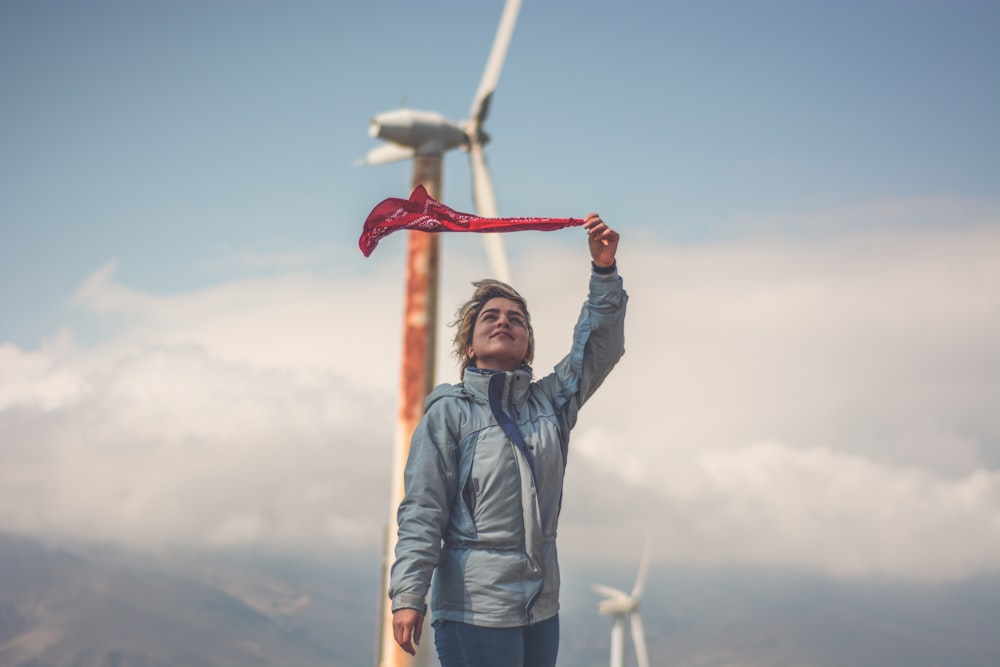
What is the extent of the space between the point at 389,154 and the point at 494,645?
21.6 metres

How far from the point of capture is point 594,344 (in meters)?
5.48

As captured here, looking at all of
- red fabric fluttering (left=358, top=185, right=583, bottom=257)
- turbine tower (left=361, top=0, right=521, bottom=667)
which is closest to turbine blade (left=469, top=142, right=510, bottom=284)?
turbine tower (left=361, top=0, right=521, bottom=667)

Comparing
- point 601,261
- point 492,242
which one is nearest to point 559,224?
point 601,261

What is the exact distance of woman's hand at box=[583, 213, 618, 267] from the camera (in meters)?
A: 5.29

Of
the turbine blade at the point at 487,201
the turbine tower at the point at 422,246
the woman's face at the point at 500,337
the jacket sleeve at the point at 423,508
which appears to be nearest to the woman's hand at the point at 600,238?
the woman's face at the point at 500,337

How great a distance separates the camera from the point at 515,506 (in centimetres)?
500

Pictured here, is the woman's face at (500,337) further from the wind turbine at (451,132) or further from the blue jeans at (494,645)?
the wind turbine at (451,132)

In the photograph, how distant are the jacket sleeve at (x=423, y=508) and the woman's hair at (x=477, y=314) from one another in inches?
18.7

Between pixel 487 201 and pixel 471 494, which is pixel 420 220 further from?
pixel 487 201

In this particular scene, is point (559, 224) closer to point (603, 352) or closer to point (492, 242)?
point (603, 352)

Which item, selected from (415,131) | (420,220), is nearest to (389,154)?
(415,131)

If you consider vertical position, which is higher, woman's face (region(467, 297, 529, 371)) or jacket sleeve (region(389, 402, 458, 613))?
woman's face (region(467, 297, 529, 371))

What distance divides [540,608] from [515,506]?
0.44 meters

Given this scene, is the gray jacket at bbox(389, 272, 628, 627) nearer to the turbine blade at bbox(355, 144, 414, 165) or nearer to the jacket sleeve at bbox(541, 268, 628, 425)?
the jacket sleeve at bbox(541, 268, 628, 425)
